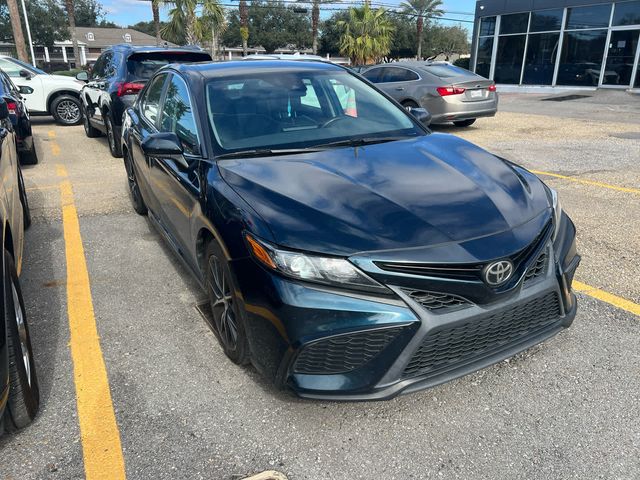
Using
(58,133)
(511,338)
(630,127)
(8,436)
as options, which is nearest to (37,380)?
(8,436)

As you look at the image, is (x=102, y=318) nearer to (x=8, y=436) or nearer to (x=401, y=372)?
(x=8, y=436)

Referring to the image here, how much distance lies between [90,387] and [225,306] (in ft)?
2.72

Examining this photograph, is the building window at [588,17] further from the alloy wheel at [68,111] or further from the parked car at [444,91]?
the alloy wheel at [68,111]

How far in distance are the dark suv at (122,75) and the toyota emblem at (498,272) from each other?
657cm

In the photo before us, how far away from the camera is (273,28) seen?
7819 centimetres

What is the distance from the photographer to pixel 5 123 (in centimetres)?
427

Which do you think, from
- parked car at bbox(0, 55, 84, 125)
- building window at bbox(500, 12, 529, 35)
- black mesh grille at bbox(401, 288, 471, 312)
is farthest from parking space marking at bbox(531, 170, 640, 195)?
building window at bbox(500, 12, 529, 35)

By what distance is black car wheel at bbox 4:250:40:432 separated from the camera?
2.12m

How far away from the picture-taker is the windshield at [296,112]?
123 inches

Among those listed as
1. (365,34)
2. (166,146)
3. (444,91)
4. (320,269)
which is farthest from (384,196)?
(365,34)

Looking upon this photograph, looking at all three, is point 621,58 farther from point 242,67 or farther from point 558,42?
point 242,67

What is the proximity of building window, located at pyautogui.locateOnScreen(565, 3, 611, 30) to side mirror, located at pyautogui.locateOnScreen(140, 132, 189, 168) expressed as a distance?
2304cm

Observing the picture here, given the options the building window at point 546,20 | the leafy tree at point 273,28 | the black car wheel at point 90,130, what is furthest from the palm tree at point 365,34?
the leafy tree at point 273,28

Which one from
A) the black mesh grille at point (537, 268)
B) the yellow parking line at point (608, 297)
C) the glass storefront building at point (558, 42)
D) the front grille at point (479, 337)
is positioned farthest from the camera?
the glass storefront building at point (558, 42)
